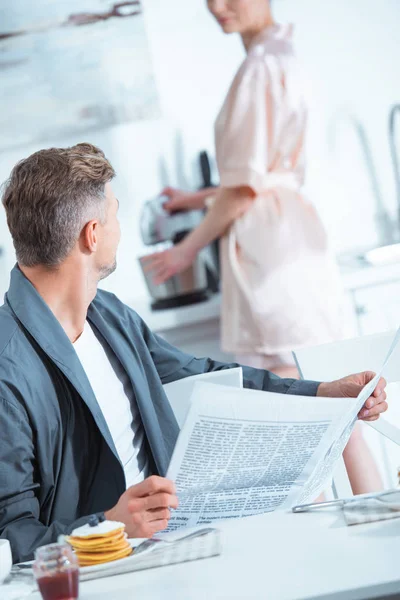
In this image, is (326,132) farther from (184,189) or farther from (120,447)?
(120,447)

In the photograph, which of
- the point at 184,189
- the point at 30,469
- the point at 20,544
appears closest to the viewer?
the point at 20,544

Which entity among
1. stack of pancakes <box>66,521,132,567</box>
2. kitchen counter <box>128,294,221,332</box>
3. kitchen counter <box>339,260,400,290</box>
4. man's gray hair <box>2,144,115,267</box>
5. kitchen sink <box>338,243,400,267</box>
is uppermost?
man's gray hair <box>2,144,115,267</box>

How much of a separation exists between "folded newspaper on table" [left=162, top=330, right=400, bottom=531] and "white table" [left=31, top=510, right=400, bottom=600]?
3.5 inches

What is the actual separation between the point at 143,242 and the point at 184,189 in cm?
26

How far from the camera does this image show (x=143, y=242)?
3.08 m

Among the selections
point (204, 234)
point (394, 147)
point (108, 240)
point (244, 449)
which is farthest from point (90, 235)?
point (394, 147)

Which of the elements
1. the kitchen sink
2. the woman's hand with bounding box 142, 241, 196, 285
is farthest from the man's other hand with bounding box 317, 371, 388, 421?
the woman's hand with bounding box 142, 241, 196, 285

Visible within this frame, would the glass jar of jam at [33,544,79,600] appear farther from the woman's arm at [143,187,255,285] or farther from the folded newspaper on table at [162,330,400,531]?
the woman's arm at [143,187,255,285]

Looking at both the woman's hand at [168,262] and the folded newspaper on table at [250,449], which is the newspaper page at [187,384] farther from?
the woman's hand at [168,262]

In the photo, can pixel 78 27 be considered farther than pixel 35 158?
Yes

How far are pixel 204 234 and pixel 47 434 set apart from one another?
1473 mm

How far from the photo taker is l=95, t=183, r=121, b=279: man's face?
151 centimetres

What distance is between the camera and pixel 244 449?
3.73ft

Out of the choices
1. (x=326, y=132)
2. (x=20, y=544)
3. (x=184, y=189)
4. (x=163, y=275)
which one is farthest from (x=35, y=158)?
(x=326, y=132)
